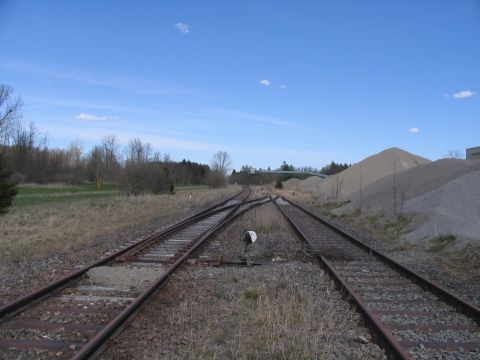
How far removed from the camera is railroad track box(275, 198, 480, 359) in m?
5.36

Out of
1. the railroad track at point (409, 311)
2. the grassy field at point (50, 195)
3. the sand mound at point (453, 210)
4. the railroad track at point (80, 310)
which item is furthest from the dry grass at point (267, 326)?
the grassy field at point (50, 195)

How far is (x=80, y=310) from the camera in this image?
642 cm

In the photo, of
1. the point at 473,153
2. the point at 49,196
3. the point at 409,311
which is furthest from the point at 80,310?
the point at 49,196

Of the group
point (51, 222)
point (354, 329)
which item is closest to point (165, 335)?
point (354, 329)

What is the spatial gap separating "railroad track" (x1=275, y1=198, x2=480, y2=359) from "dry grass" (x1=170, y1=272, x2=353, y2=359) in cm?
60

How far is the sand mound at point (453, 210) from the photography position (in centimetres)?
1482

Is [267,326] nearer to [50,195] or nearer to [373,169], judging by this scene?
[50,195]

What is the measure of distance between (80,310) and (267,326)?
105 inches

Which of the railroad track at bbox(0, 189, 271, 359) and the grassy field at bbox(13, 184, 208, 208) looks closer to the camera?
the railroad track at bbox(0, 189, 271, 359)

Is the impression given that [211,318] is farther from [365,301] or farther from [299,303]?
[365,301]

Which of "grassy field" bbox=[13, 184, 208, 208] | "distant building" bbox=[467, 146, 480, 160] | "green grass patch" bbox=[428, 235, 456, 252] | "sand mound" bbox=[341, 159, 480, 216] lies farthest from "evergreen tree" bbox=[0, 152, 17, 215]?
"distant building" bbox=[467, 146, 480, 160]

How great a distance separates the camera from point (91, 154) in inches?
4857

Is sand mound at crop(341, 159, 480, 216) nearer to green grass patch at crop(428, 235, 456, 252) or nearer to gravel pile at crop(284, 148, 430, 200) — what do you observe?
green grass patch at crop(428, 235, 456, 252)

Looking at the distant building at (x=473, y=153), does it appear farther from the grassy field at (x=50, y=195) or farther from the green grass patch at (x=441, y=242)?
the grassy field at (x=50, y=195)
